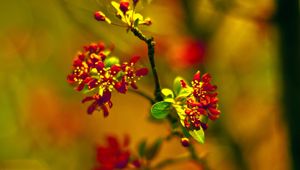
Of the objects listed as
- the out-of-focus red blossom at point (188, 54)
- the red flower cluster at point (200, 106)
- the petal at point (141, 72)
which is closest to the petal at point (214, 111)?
the red flower cluster at point (200, 106)

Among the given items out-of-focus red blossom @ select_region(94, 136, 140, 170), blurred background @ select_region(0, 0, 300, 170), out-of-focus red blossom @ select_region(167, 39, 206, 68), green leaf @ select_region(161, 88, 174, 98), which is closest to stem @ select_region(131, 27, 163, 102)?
green leaf @ select_region(161, 88, 174, 98)

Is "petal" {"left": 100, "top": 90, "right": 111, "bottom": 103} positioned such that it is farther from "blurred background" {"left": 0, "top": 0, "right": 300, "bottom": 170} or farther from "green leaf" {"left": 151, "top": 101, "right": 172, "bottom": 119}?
"blurred background" {"left": 0, "top": 0, "right": 300, "bottom": 170}

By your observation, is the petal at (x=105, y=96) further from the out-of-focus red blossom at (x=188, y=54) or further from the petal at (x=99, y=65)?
the out-of-focus red blossom at (x=188, y=54)

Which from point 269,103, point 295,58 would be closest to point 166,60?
point 269,103

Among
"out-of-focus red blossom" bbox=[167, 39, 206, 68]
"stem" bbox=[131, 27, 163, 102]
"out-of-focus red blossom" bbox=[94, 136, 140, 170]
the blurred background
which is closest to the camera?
"stem" bbox=[131, 27, 163, 102]

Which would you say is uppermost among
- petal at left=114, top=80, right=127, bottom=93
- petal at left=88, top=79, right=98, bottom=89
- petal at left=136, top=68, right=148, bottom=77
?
petal at left=136, top=68, right=148, bottom=77

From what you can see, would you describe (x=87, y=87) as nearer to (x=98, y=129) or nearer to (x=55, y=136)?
(x=55, y=136)

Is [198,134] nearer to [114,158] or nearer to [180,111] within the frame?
[180,111]
